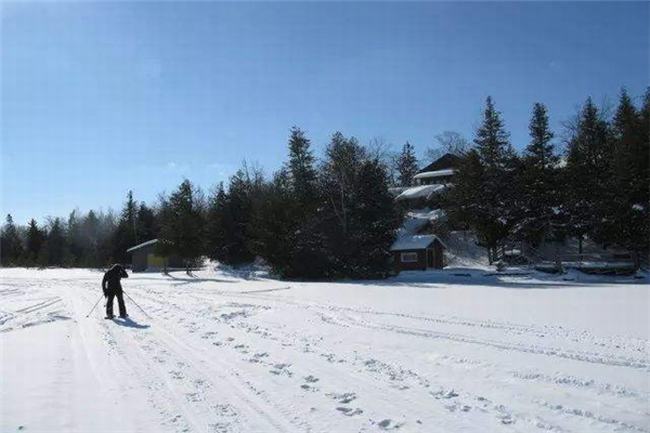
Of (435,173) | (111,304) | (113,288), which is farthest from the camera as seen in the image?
(435,173)

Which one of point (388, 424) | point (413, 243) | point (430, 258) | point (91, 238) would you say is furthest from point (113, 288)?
point (91, 238)

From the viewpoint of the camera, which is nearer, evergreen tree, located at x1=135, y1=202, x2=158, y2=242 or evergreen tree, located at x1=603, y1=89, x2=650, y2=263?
evergreen tree, located at x1=603, y1=89, x2=650, y2=263

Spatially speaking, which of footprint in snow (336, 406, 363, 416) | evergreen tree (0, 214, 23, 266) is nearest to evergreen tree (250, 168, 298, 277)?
footprint in snow (336, 406, 363, 416)

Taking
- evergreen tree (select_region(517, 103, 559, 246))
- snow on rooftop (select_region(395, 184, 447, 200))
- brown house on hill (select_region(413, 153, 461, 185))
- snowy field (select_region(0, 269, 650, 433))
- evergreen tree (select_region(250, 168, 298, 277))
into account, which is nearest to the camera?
snowy field (select_region(0, 269, 650, 433))

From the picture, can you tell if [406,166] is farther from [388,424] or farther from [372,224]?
[388,424]

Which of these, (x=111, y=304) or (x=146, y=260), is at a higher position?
(x=146, y=260)

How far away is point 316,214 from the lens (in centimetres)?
4734

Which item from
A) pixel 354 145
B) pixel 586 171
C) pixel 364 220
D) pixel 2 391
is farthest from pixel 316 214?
pixel 2 391

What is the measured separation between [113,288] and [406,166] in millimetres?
87152

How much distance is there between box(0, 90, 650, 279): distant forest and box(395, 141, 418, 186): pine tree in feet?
100

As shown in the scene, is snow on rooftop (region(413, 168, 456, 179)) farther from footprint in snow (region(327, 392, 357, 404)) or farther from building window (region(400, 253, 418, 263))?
footprint in snow (region(327, 392, 357, 404))

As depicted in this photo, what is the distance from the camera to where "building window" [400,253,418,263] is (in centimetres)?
5644

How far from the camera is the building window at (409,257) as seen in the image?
185 feet

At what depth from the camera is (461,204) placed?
57.0m
